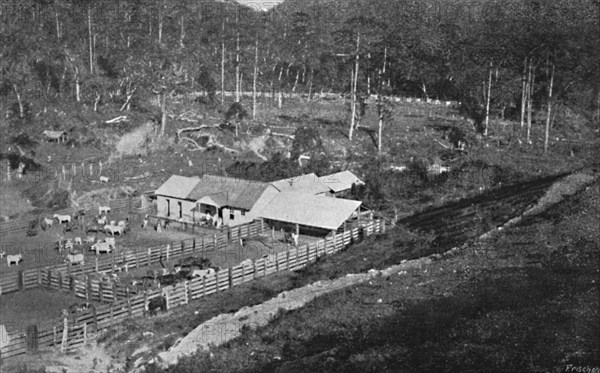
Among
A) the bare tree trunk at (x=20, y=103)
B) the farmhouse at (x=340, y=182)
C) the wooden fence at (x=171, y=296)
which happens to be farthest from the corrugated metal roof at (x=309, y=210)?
the bare tree trunk at (x=20, y=103)

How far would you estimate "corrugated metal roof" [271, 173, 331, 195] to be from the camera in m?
47.2

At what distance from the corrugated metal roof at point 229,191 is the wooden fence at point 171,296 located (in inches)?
302

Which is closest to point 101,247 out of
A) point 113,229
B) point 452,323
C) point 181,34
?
point 113,229

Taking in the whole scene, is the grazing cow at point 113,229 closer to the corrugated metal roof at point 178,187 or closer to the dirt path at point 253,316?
the corrugated metal roof at point 178,187

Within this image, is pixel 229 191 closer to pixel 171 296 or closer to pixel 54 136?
pixel 171 296

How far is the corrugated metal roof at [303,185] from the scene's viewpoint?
47156mm

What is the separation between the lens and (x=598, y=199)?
147ft

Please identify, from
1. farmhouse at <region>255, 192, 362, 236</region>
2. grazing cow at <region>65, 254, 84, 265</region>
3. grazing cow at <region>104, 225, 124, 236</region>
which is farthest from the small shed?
grazing cow at <region>65, 254, 84, 265</region>

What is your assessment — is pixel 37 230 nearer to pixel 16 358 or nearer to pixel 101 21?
pixel 16 358

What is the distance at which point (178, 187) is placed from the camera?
4822 cm

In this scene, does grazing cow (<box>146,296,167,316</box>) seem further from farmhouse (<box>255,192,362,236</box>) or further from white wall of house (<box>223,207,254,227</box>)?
white wall of house (<box>223,207,254,227</box>)

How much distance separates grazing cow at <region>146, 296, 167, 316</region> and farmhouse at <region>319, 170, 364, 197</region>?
72.3 ft

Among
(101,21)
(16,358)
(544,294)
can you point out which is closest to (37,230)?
(16,358)

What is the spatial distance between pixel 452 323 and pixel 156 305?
12.1 metres
